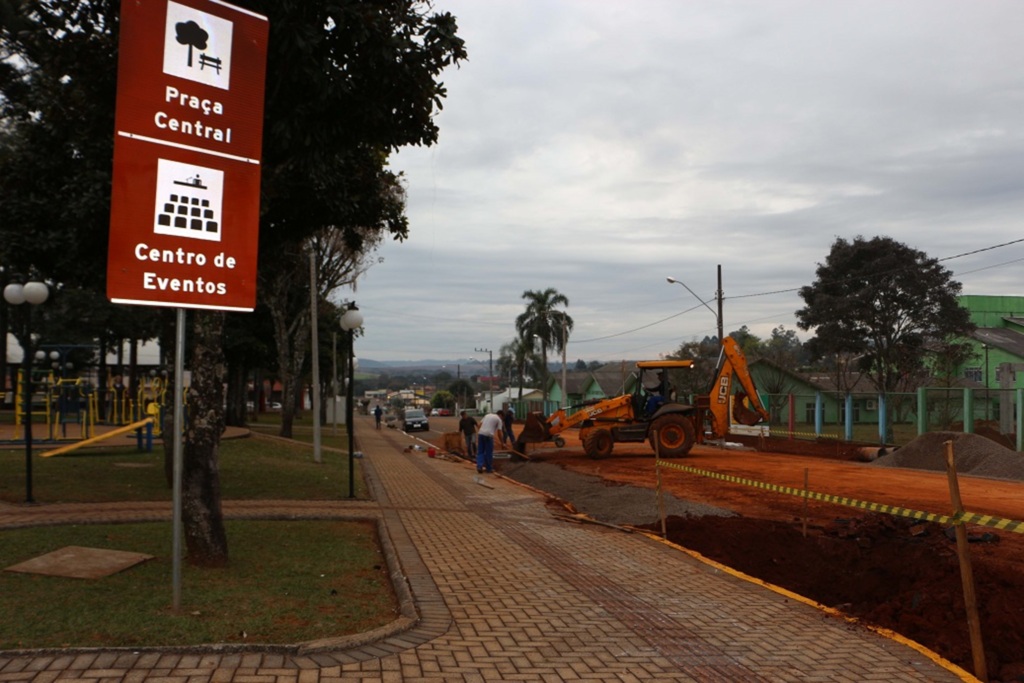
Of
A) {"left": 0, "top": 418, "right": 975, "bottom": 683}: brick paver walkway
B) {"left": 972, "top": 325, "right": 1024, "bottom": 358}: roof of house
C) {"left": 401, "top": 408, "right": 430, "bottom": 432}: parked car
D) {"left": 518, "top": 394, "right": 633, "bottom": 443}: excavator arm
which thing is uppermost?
{"left": 972, "top": 325, "right": 1024, "bottom": 358}: roof of house

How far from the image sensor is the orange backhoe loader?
77.7ft

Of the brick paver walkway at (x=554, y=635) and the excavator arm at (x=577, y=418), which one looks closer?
the brick paver walkway at (x=554, y=635)

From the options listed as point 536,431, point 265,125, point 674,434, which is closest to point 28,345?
point 265,125

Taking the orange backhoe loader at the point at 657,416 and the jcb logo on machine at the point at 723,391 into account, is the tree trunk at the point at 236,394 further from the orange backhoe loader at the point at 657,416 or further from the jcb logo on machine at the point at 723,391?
the jcb logo on machine at the point at 723,391

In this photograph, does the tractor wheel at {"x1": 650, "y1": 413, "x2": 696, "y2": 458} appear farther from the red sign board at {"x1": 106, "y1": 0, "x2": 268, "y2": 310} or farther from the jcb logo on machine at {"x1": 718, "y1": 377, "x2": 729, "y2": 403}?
the red sign board at {"x1": 106, "y1": 0, "x2": 268, "y2": 310}

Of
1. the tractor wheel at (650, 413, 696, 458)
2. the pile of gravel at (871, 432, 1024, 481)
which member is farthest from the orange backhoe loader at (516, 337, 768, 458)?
the pile of gravel at (871, 432, 1024, 481)

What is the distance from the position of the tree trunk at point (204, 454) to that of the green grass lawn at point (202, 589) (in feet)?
A: 0.76

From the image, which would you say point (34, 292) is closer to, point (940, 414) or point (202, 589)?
point (202, 589)

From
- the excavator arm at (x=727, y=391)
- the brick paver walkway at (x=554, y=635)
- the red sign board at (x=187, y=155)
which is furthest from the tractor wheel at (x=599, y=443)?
the red sign board at (x=187, y=155)

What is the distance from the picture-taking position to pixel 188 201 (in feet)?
20.9

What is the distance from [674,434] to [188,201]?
19.1 metres

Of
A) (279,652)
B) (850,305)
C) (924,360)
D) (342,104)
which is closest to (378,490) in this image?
(342,104)

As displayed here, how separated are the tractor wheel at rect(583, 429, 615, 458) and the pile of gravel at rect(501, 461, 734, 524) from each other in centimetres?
255

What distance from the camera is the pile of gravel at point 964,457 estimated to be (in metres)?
19.4
